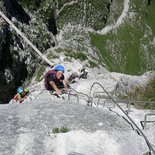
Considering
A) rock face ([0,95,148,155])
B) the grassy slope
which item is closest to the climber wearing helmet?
rock face ([0,95,148,155])

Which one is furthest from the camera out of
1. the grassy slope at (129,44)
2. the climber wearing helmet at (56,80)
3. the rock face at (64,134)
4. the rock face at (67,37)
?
the grassy slope at (129,44)

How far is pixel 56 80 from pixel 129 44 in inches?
4031

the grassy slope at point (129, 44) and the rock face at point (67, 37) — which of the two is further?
the grassy slope at point (129, 44)

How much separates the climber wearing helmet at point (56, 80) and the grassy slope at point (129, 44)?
80.9 meters

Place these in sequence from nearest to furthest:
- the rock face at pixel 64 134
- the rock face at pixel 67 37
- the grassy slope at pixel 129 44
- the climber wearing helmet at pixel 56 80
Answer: the rock face at pixel 64 134
the climber wearing helmet at pixel 56 80
the rock face at pixel 67 37
the grassy slope at pixel 129 44

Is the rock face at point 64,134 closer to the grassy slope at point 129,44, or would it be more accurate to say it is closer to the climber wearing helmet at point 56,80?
the climber wearing helmet at point 56,80

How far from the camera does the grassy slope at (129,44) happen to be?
376ft

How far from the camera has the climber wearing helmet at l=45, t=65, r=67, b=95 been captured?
77.6 ft

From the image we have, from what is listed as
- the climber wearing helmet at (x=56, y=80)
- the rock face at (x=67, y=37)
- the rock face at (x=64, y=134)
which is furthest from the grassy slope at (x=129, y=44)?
the rock face at (x=64, y=134)

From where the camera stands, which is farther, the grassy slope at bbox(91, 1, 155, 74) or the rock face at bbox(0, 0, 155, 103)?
the grassy slope at bbox(91, 1, 155, 74)

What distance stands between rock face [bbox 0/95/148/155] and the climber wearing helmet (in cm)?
459

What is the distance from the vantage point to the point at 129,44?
124500 mm

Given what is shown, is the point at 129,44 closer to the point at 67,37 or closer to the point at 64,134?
the point at 67,37

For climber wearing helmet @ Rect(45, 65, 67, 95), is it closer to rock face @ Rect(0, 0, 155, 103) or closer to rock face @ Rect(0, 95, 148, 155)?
rock face @ Rect(0, 95, 148, 155)
